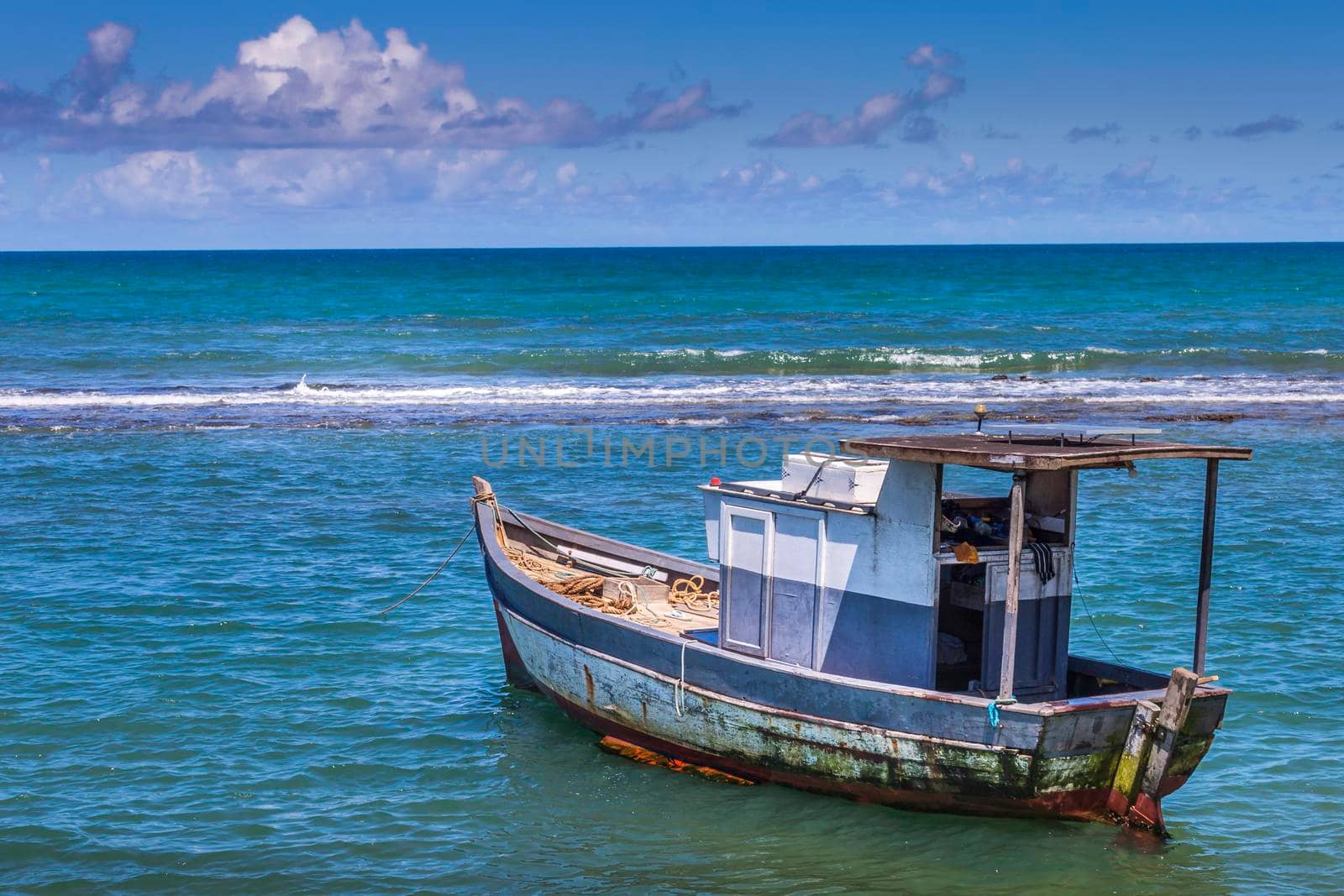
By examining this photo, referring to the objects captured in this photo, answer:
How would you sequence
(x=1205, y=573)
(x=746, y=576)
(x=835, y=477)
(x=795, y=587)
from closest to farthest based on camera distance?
1. (x=1205, y=573)
2. (x=835, y=477)
3. (x=795, y=587)
4. (x=746, y=576)

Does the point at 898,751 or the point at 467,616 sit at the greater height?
the point at 898,751

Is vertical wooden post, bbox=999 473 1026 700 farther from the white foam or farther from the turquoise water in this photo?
the white foam

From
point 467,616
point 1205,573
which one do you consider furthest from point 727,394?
point 1205,573

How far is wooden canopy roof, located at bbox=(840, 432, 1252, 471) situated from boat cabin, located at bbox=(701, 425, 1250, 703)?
0.02m

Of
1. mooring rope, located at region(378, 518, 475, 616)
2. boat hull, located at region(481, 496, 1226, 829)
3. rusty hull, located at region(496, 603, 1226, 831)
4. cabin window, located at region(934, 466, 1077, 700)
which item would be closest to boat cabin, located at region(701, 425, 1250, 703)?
cabin window, located at region(934, 466, 1077, 700)

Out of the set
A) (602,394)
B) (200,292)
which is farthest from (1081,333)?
(200,292)

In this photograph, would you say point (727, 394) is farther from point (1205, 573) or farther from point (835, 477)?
point (1205, 573)

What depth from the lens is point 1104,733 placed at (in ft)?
36.6

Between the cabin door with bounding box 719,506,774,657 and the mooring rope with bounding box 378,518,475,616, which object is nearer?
the cabin door with bounding box 719,506,774,657

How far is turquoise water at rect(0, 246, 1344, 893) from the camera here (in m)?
11.4

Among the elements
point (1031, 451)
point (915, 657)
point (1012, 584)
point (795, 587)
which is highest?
point (1031, 451)

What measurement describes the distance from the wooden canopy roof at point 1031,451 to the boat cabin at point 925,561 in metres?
0.02

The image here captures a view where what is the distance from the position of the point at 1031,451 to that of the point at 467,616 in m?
8.92

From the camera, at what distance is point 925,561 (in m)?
11.6
